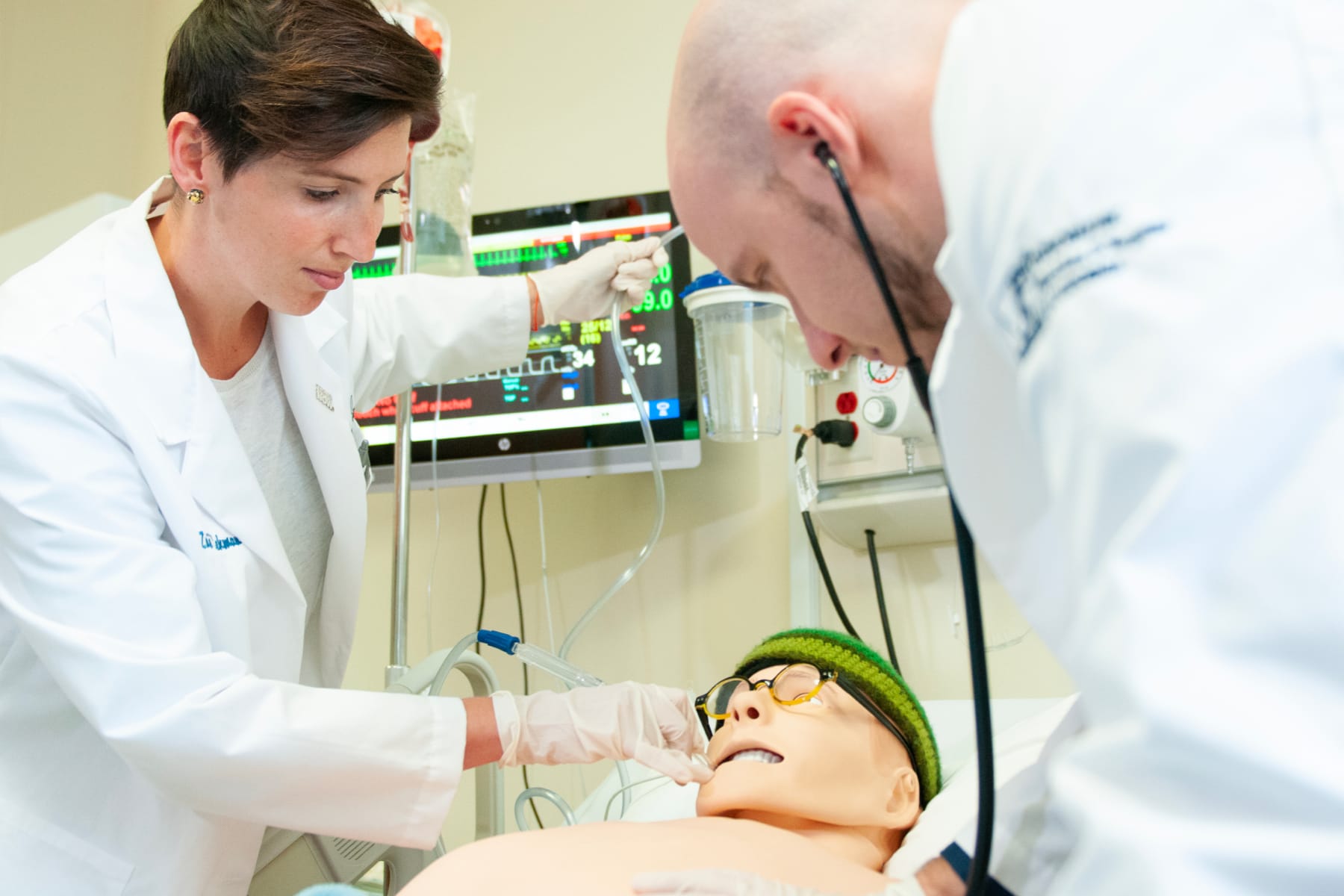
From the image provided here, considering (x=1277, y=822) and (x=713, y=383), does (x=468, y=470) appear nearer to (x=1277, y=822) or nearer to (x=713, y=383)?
(x=713, y=383)

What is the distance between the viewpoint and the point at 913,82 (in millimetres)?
820

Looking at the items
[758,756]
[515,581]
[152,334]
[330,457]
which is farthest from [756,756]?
[515,581]

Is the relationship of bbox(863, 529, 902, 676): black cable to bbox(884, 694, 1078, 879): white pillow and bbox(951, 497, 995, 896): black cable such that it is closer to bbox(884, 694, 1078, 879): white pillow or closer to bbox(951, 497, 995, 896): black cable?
bbox(884, 694, 1078, 879): white pillow

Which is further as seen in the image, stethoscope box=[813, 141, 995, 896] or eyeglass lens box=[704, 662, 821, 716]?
eyeglass lens box=[704, 662, 821, 716]

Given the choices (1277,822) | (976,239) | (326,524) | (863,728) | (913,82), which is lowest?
(863,728)

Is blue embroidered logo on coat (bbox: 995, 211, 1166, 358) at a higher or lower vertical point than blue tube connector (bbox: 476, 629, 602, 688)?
higher

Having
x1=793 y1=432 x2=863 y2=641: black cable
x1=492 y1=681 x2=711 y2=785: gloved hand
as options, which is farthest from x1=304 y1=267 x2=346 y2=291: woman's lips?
x1=793 y1=432 x2=863 y2=641: black cable

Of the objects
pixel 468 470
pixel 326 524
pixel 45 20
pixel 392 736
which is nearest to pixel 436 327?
pixel 326 524

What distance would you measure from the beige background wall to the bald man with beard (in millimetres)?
→ 1501

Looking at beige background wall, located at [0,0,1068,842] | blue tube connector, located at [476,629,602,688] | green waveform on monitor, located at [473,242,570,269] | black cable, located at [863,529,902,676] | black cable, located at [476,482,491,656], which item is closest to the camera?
blue tube connector, located at [476,629,602,688]

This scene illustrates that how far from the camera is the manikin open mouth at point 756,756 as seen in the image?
1467 mm

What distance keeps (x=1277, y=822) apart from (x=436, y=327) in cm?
166

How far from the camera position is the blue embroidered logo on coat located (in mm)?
577

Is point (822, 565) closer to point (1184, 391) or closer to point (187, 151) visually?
point (187, 151)
